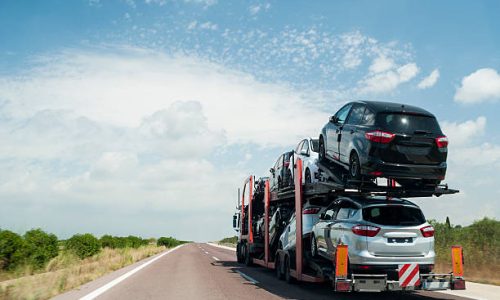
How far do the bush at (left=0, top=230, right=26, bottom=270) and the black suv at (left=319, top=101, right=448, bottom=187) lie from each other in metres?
16.9

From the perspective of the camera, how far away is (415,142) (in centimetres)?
924

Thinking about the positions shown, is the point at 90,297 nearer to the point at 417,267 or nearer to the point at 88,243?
the point at 417,267

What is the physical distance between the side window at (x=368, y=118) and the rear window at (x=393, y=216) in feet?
5.44

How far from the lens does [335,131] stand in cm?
1122

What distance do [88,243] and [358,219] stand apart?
29906 millimetres

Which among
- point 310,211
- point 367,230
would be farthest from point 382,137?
point 310,211

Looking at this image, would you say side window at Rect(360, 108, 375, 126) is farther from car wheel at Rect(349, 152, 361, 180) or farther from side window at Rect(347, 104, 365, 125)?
car wheel at Rect(349, 152, 361, 180)

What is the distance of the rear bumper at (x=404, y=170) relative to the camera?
9.16 m

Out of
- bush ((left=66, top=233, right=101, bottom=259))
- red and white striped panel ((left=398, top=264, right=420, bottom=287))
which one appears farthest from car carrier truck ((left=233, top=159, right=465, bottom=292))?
bush ((left=66, top=233, right=101, bottom=259))

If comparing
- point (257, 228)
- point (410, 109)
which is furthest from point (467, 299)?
point (257, 228)

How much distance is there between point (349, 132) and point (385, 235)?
2433 millimetres

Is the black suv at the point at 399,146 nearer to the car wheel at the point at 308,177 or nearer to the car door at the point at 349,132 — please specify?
the car door at the point at 349,132

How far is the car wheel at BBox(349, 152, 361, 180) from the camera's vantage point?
972 cm

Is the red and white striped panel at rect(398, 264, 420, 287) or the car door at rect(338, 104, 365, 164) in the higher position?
the car door at rect(338, 104, 365, 164)
